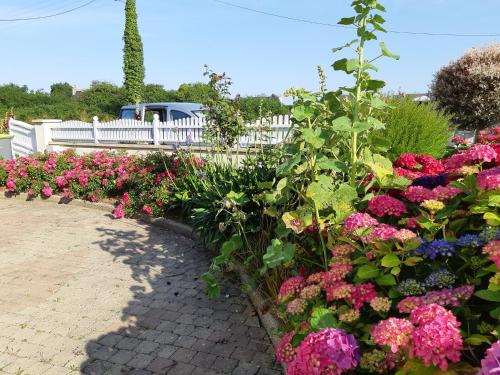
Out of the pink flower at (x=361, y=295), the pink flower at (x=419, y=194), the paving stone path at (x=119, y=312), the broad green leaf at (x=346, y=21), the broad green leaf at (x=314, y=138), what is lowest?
the paving stone path at (x=119, y=312)

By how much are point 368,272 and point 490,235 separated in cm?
52

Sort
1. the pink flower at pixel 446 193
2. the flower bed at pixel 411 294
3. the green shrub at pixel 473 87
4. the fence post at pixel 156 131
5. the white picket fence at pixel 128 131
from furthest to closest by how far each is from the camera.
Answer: the fence post at pixel 156 131 < the white picket fence at pixel 128 131 < the green shrub at pixel 473 87 < the pink flower at pixel 446 193 < the flower bed at pixel 411 294

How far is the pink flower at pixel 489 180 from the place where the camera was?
1.84m

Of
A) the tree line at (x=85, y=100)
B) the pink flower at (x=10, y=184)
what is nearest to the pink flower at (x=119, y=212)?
the pink flower at (x=10, y=184)

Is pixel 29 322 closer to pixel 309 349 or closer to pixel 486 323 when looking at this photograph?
pixel 309 349

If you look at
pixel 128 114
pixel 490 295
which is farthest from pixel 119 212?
pixel 128 114

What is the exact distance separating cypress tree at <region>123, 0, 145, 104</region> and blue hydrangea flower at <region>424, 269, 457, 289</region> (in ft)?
91.4

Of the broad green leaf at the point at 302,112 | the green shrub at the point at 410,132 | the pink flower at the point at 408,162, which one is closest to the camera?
the broad green leaf at the point at 302,112

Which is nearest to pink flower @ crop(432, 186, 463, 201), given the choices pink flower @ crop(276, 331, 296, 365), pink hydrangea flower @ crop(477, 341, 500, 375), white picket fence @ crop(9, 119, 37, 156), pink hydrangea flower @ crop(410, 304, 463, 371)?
pink hydrangea flower @ crop(410, 304, 463, 371)

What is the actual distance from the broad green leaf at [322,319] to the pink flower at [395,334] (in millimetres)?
416

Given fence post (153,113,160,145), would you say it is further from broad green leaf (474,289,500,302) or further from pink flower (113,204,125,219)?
broad green leaf (474,289,500,302)

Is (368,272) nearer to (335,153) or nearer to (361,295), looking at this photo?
(361,295)

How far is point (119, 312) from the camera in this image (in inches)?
144

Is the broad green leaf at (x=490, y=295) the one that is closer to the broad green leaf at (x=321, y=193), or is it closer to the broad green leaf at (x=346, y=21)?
the broad green leaf at (x=321, y=193)
